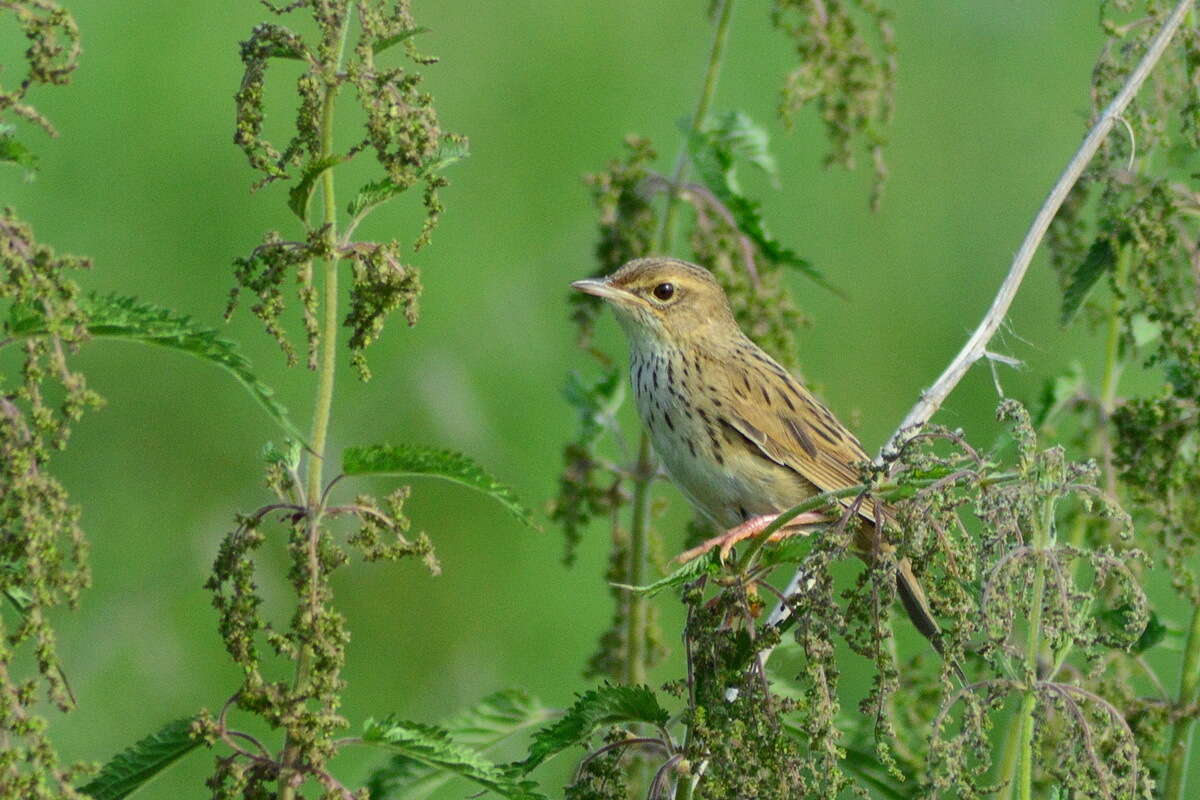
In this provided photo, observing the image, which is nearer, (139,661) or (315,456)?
(315,456)

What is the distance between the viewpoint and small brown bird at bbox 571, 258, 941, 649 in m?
4.14

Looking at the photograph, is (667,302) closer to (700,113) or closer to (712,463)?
(712,463)

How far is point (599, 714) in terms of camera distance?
2461mm

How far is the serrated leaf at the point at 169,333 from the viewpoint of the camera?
219 cm

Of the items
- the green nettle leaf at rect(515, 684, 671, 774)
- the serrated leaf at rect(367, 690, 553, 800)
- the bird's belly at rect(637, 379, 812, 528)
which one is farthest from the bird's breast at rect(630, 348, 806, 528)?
the green nettle leaf at rect(515, 684, 671, 774)

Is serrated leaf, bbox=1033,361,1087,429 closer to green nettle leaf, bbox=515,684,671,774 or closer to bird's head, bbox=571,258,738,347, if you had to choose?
bird's head, bbox=571,258,738,347

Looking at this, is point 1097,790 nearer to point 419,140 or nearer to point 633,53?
point 419,140

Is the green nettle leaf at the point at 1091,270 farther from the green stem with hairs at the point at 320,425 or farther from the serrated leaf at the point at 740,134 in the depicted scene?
the green stem with hairs at the point at 320,425

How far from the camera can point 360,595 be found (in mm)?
6371

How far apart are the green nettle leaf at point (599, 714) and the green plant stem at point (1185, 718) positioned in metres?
1.28

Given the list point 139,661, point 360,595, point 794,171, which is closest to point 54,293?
point 139,661

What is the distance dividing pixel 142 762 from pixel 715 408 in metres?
2.14

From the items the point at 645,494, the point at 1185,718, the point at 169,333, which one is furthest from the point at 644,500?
the point at 169,333

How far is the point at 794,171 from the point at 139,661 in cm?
378
